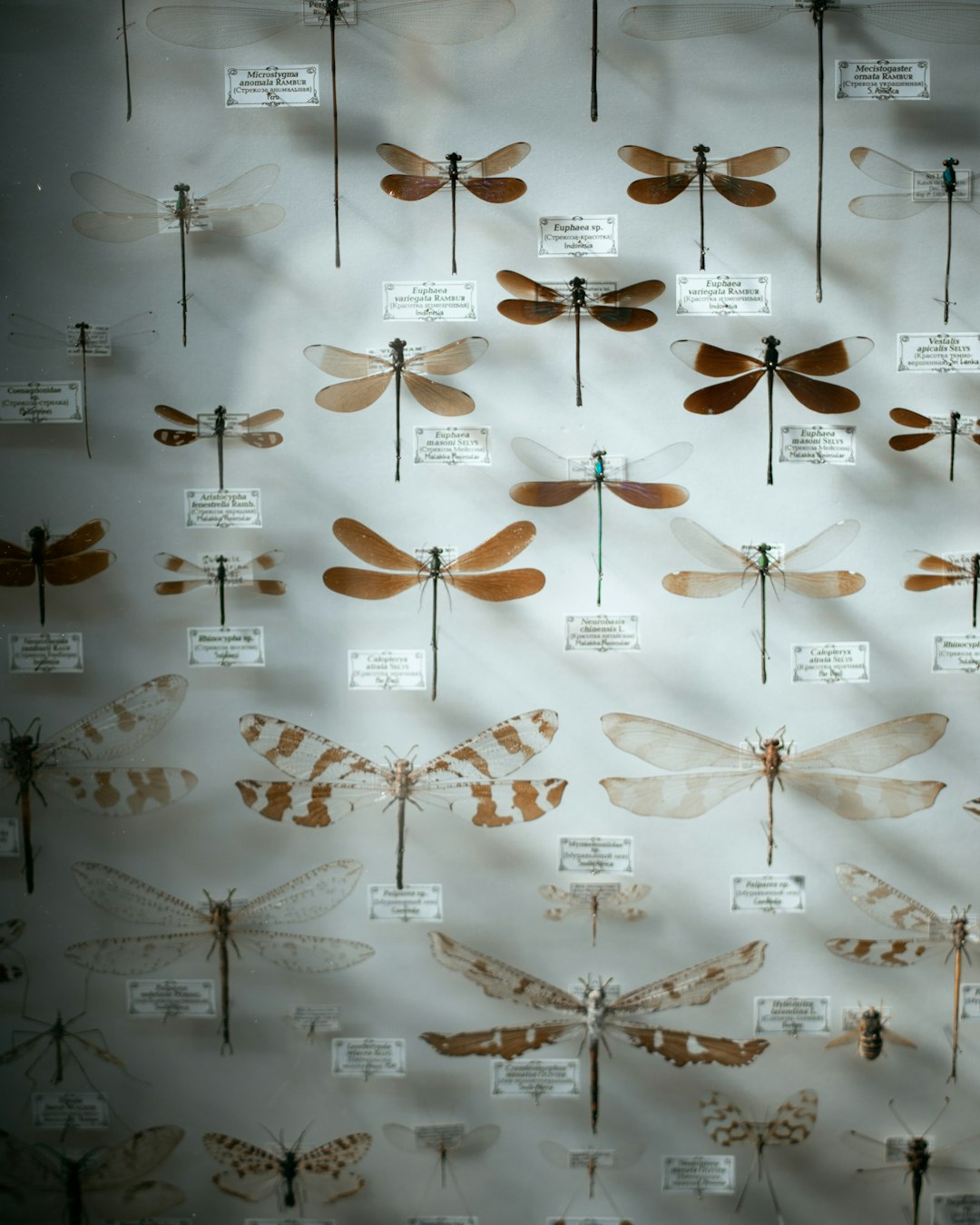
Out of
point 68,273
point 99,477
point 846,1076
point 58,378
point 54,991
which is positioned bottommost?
point 846,1076

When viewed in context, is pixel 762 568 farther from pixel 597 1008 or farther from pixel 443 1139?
pixel 443 1139

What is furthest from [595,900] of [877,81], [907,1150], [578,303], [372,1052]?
[877,81]

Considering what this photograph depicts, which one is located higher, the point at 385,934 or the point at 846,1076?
the point at 385,934

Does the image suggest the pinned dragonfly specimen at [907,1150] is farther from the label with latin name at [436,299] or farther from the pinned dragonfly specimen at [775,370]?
the label with latin name at [436,299]

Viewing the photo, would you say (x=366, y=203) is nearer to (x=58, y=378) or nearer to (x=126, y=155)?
(x=126, y=155)

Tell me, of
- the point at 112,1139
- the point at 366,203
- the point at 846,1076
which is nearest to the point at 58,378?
the point at 366,203

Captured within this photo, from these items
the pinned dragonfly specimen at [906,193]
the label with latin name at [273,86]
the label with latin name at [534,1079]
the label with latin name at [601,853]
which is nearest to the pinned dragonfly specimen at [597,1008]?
the label with latin name at [534,1079]
